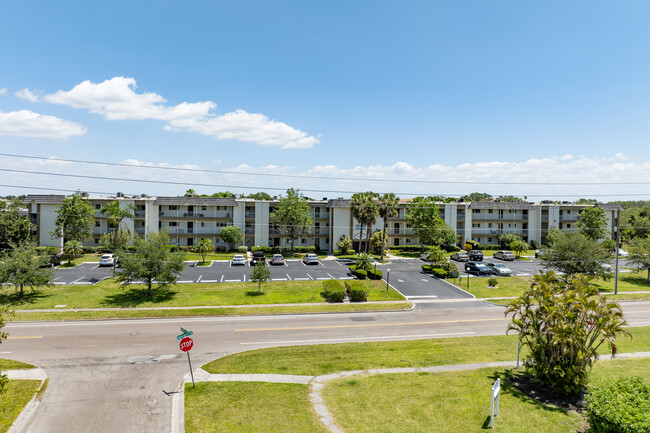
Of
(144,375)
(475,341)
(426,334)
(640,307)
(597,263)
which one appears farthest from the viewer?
(597,263)

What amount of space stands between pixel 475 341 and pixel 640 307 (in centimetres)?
2115

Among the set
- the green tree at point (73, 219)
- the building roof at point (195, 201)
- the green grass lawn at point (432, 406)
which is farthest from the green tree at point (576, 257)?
the green tree at point (73, 219)

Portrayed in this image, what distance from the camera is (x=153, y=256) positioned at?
111 feet

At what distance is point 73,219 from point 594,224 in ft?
261

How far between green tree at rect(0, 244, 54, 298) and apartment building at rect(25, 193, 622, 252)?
2631cm

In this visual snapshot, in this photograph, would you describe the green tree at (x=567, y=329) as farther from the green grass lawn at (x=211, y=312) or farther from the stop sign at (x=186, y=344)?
the green grass lawn at (x=211, y=312)

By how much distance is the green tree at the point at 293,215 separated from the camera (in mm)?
59031

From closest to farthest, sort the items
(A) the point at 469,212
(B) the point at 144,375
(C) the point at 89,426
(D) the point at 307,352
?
(C) the point at 89,426 < (B) the point at 144,375 < (D) the point at 307,352 < (A) the point at 469,212

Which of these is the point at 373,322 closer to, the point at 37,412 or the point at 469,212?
the point at 37,412

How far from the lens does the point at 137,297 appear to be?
1330 inches

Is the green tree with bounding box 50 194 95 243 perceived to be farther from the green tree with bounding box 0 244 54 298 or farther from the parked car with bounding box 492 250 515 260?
the parked car with bounding box 492 250 515 260

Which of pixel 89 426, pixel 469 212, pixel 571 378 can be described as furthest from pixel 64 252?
pixel 469 212

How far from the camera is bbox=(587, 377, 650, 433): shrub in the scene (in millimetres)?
10758

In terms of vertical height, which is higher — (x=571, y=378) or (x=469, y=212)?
(x=469, y=212)
